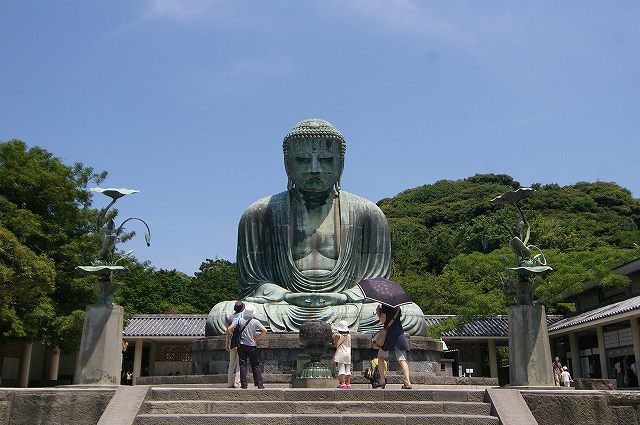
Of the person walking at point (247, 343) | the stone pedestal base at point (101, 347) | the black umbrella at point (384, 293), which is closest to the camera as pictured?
the person walking at point (247, 343)

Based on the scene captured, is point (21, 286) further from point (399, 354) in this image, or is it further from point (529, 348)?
point (529, 348)

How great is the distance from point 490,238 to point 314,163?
3278cm

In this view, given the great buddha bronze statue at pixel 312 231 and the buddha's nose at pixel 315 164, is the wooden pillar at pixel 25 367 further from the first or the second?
the buddha's nose at pixel 315 164

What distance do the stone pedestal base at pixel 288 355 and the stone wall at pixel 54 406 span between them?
434cm

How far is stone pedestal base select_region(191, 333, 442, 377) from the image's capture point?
11.8 metres

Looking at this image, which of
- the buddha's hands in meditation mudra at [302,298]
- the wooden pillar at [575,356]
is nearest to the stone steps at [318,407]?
the buddha's hands in meditation mudra at [302,298]

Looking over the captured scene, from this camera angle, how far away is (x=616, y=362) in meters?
28.5

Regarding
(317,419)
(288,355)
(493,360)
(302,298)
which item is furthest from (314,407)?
(493,360)

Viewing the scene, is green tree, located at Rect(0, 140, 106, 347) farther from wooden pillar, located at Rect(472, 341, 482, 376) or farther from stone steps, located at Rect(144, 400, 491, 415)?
wooden pillar, located at Rect(472, 341, 482, 376)

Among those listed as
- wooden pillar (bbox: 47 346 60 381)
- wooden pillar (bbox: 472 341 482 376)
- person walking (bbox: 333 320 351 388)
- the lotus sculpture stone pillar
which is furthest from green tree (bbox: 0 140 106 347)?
wooden pillar (bbox: 472 341 482 376)

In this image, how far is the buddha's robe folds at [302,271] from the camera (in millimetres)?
12680

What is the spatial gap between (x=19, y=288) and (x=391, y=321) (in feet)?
47.1

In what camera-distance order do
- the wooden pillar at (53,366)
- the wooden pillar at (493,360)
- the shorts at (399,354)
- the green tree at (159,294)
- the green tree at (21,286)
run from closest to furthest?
1. the shorts at (399,354)
2. the green tree at (21,286)
3. the wooden pillar at (53,366)
4. the wooden pillar at (493,360)
5. the green tree at (159,294)

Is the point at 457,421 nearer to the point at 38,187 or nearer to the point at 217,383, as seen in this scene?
the point at 217,383
